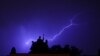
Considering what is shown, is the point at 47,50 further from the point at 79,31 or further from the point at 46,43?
the point at 79,31

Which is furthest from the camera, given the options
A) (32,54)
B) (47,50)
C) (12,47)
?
(12,47)

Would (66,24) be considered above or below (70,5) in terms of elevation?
below

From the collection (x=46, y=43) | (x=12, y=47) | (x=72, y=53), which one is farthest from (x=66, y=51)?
(x=12, y=47)

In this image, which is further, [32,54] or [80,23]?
[80,23]

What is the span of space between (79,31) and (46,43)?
158cm

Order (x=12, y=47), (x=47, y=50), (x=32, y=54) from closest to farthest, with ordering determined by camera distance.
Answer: (x=32, y=54)
(x=47, y=50)
(x=12, y=47)

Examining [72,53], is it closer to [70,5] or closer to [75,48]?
[75,48]

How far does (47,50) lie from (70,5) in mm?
2356

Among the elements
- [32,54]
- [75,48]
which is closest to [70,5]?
[75,48]

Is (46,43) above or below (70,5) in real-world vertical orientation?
below

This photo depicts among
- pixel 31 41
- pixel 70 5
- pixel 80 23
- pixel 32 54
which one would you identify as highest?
pixel 70 5

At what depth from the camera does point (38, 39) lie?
10625mm

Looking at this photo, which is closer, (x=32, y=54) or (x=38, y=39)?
(x=32, y=54)

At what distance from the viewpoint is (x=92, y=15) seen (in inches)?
416
